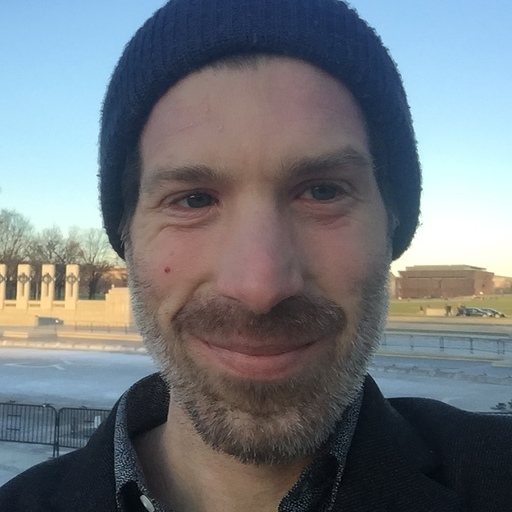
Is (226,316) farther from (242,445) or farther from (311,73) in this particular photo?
(311,73)

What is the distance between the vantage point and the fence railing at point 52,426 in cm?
1021

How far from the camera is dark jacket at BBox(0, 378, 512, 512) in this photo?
1654 millimetres

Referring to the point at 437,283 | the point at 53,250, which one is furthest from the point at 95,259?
the point at 437,283

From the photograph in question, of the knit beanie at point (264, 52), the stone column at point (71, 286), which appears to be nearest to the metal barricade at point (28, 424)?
the knit beanie at point (264, 52)

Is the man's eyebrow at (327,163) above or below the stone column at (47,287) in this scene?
above

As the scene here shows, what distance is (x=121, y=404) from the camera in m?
2.29

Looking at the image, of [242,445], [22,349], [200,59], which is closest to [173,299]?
[242,445]

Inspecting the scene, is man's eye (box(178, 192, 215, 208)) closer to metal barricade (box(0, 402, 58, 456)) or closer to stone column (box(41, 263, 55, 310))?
metal barricade (box(0, 402, 58, 456))

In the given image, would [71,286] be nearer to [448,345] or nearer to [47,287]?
[47,287]

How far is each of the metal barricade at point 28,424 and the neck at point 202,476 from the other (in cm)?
862

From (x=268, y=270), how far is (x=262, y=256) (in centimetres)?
4

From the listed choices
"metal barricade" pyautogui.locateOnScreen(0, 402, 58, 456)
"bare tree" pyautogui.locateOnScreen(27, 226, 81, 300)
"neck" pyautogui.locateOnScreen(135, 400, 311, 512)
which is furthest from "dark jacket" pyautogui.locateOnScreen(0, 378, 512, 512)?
"bare tree" pyautogui.locateOnScreen(27, 226, 81, 300)

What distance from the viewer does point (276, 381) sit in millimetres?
1514

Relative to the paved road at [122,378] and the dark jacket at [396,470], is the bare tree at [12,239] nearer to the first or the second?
the paved road at [122,378]
